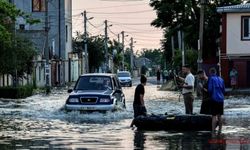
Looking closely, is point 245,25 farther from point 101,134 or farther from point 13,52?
point 101,134

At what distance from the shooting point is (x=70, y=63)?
91.3 meters

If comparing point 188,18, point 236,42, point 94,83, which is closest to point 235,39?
point 236,42

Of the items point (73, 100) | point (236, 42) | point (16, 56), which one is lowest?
point (73, 100)

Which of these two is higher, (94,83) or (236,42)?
(236,42)

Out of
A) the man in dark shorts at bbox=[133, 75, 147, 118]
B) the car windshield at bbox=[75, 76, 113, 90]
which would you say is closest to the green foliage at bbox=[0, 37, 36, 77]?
the car windshield at bbox=[75, 76, 113, 90]

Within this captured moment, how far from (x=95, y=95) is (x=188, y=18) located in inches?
1262

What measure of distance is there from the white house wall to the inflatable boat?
33106mm

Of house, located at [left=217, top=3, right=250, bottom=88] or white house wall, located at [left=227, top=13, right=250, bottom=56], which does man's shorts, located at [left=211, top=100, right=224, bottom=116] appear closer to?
house, located at [left=217, top=3, right=250, bottom=88]

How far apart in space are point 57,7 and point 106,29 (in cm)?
2108

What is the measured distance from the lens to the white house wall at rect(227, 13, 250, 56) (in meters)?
52.3

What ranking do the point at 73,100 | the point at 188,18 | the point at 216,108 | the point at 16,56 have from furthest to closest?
the point at 188,18
the point at 16,56
the point at 73,100
the point at 216,108

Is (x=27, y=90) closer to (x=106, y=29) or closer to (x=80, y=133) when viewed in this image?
(x=80, y=133)

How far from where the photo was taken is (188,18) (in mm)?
56469

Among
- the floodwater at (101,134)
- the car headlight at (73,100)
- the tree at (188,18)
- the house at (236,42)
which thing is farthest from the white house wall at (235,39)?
the car headlight at (73,100)
